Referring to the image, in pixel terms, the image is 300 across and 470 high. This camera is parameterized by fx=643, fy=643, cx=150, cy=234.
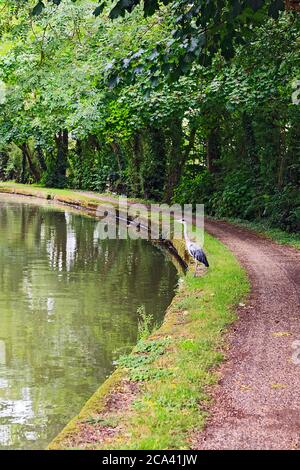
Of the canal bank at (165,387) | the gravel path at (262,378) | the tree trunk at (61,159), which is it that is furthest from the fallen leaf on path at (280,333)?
the tree trunk at (61,159)

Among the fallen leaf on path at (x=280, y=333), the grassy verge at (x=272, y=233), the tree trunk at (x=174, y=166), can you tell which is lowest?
the fallen leaf on path at (x=280, y=333)

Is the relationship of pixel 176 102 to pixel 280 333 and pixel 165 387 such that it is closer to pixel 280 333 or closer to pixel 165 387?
pixel 280 333

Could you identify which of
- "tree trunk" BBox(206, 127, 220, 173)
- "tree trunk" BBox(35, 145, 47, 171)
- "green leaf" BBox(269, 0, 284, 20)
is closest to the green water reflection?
"green leaf" BBox(269, 0, 284, 20)

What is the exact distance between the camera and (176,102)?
2106cm

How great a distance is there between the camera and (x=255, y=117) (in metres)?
21.2

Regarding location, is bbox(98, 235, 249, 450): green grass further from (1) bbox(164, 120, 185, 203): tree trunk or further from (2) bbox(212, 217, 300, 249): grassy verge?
(1) bbox(164, 120, 185, 203): tree trunk

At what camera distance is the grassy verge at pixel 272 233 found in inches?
670

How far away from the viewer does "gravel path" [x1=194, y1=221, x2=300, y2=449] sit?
16.3 ft

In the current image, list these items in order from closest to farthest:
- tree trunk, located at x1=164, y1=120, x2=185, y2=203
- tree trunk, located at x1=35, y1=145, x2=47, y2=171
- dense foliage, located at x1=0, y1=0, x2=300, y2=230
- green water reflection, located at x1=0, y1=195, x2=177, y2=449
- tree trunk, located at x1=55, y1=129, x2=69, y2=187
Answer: green water reflection, located at x1=0, y1=195, x2=177, y2=449, dense foliage, located at x1=0, y1=0, x2=300, y2=230, tree trunk, located at x1=164, y1=120, x2=185, y2=203, tree trunk, located at x1=55, y1=129, x2=69, y2=187, tree trunk, located at x1=35, y1=145, x2=47, y2=171

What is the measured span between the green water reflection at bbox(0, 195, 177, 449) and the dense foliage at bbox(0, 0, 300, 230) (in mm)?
3710

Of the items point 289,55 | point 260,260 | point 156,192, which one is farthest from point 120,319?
point 156,192

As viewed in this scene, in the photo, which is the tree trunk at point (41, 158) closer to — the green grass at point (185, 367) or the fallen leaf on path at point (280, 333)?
the green grass at point (185, 367)

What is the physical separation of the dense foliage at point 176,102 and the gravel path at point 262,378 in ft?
12.5

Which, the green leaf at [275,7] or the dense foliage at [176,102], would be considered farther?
the dense foliage at [176,102]
